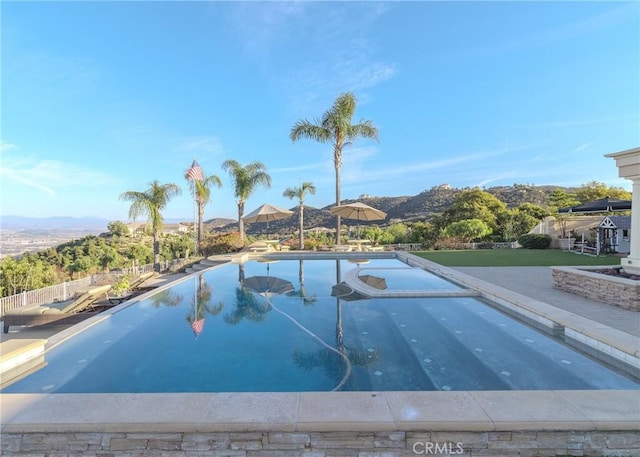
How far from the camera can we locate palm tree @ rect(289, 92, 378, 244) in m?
16.8

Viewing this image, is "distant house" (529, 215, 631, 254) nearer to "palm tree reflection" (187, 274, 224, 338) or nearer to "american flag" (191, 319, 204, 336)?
"palm tree reflection" (187, 274, 224, 338)

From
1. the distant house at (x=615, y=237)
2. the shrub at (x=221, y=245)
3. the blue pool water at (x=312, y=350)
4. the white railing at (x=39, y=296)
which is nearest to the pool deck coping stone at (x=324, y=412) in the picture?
the blue pool water at (x=312, y=350)

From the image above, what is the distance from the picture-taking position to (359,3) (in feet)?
42.0

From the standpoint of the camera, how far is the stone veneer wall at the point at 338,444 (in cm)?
216

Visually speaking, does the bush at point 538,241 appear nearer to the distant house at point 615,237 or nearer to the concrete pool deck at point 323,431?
the distant house at point 615,237

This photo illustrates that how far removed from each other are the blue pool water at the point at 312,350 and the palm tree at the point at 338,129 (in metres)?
11.3

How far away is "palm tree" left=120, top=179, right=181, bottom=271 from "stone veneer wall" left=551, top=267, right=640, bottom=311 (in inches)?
663

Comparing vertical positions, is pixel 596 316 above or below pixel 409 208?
below

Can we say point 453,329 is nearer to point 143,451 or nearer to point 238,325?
point 238,325

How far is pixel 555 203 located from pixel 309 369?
121 ft

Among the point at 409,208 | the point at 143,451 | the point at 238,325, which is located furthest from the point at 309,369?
the point at 409,208

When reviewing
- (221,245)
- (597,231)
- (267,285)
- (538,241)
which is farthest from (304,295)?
(538,241)

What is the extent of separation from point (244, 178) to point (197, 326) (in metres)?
15.5

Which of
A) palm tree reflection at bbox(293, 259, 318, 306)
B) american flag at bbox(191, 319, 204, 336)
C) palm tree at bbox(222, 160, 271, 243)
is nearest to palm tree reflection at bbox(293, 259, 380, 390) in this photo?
american flag at bbox(191, 319, 204, 336)
